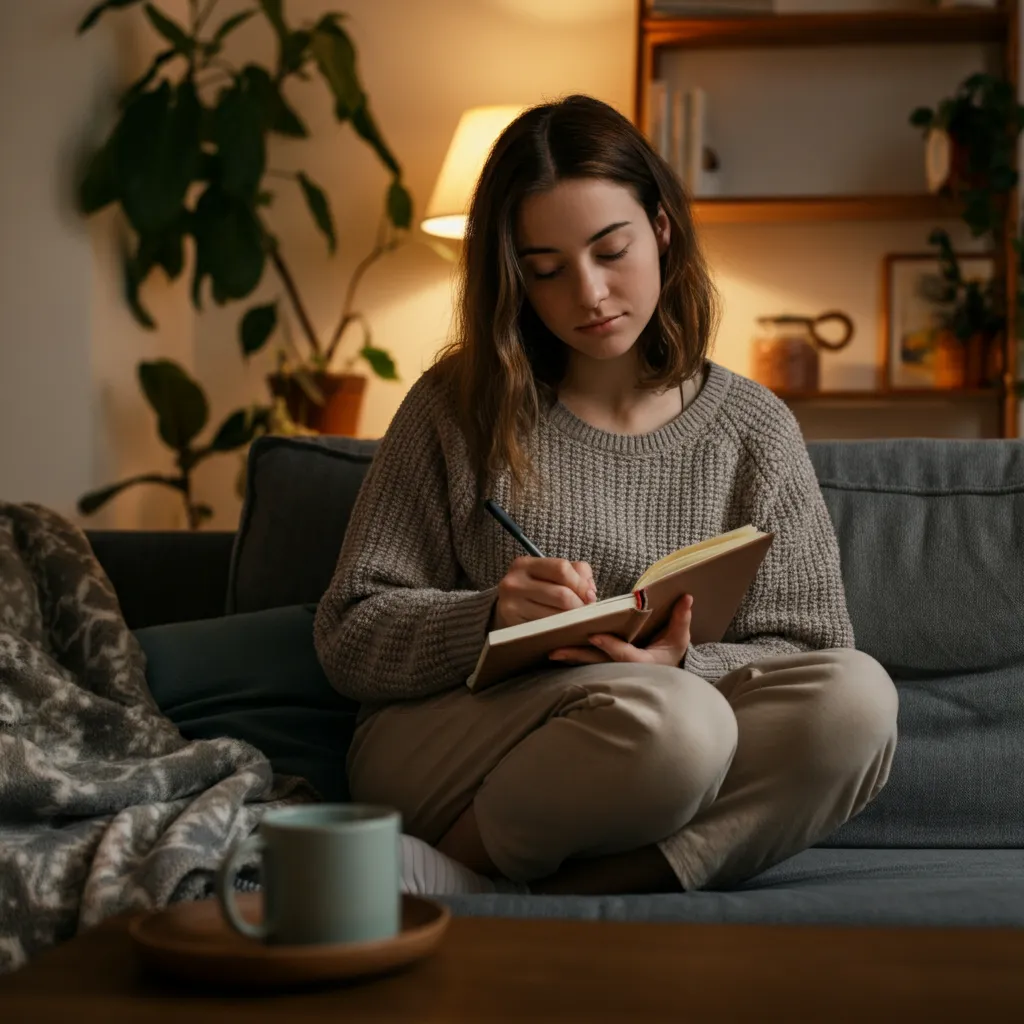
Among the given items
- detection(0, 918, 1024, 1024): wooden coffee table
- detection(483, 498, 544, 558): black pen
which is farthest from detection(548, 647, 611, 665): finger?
detection(0, 918, 1024, 1024): wooden coffee table

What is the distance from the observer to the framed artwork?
10.9 feet

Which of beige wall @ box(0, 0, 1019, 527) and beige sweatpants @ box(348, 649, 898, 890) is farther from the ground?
beige wall @ box(0, 0, 1019, 527)

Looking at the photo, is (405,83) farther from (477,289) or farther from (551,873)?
(551,873)

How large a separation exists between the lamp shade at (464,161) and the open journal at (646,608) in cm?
198

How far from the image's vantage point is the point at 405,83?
141 inches

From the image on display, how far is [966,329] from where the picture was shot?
322cm

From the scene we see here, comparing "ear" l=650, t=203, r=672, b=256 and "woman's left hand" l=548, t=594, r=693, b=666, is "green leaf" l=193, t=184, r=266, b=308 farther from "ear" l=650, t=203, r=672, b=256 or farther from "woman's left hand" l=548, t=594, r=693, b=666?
"woman's left hand" l=548, t=594, r=693, b=666

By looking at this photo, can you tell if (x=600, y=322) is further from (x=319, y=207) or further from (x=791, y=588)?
(x=319, y=207)

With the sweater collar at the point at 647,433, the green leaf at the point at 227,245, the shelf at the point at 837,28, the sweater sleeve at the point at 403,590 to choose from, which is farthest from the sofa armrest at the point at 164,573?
the shelf at the point at 837,28

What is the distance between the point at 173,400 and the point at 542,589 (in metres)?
2.13

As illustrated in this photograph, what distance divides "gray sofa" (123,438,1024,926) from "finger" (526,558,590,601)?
321 millimetres

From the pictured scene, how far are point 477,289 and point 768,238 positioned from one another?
6.58ft

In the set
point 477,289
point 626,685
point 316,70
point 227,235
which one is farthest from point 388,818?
point 316,70

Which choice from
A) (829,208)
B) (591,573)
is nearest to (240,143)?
(829,208)
